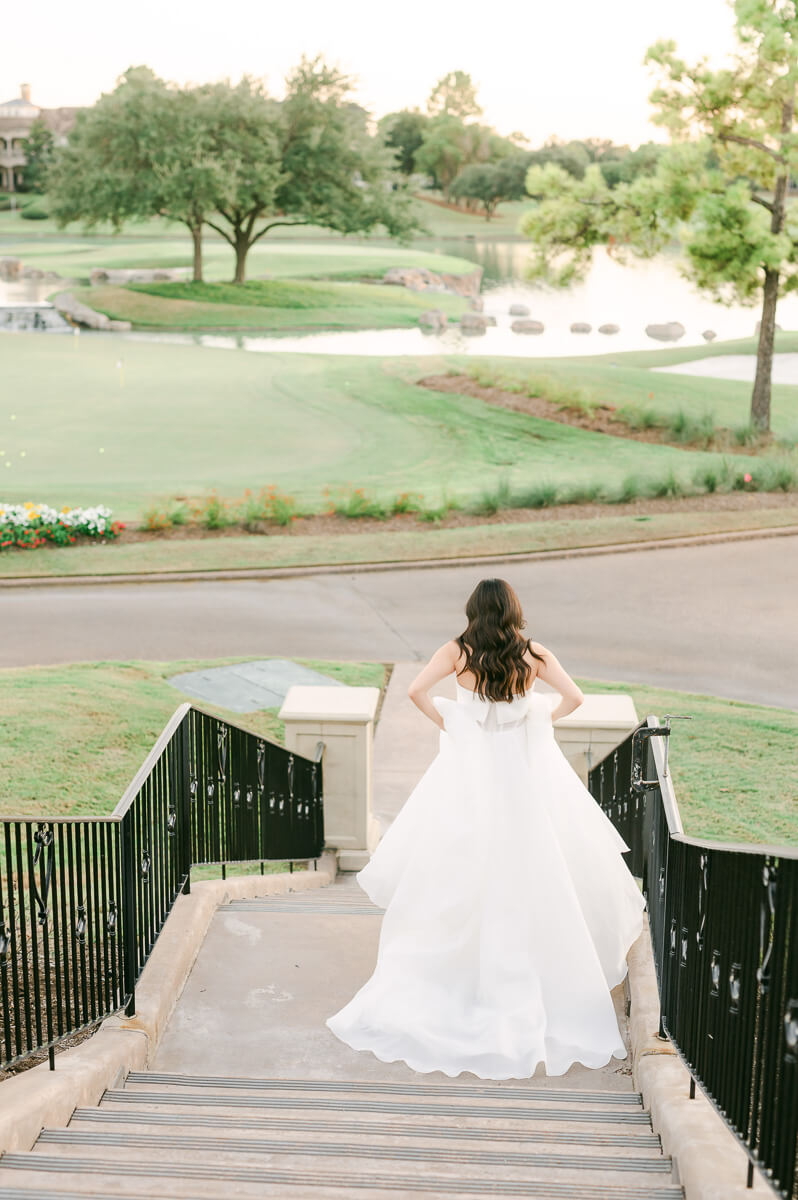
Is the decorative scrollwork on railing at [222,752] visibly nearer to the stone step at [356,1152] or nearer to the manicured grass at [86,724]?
the manicured grass at [86,724]

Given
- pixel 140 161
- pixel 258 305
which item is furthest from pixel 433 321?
pixel 140 161

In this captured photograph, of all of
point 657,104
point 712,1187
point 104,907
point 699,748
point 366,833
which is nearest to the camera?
point 712,1187

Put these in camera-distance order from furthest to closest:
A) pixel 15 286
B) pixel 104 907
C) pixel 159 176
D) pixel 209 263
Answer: pixel 209 263, pixel 15 286, pixel 159 176, pixel 104 907

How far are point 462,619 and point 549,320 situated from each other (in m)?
51.6

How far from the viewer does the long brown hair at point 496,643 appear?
16.4ft

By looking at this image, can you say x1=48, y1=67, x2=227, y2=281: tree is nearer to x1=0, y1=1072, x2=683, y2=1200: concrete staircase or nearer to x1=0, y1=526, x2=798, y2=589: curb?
x1=0, y1=526, x2=798, y2=589: curb

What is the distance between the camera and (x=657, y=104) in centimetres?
2484

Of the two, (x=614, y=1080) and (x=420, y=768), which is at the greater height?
(x=614, y=1080)

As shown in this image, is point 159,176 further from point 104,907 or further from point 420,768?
point 104,907

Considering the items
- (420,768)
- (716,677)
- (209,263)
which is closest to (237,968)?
(420,768)

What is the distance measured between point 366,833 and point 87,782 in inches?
84.1

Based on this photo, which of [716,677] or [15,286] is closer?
[716,677]

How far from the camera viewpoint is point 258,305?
59125 mm

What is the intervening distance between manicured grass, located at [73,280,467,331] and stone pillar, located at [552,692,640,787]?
49213 mm
